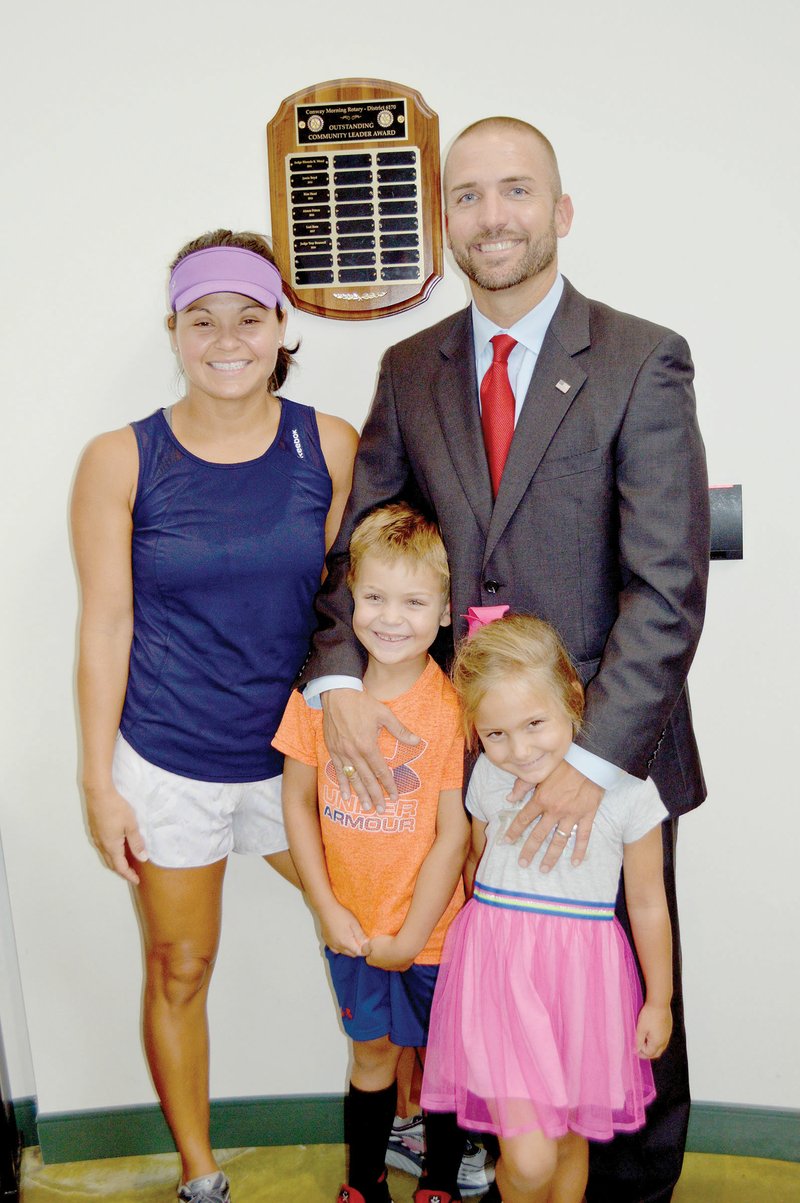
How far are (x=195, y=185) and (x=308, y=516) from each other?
0.76 metres

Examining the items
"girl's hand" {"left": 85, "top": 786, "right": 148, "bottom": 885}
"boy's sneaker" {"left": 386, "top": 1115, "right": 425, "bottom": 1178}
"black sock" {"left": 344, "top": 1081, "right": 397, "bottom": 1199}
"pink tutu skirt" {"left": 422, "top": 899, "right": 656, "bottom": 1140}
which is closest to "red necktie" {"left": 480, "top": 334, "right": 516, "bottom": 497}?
"pink tutu skirt" {"left": 422, "top": 899, "right": 656, "bottom": 1140}

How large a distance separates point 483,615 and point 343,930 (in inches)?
23.4

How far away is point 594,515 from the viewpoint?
1.54 m

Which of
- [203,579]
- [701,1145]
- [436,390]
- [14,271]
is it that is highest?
[14,271]

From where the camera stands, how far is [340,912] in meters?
1.70

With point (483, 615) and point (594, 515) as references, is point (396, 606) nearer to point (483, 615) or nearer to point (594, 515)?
point (483, 615)

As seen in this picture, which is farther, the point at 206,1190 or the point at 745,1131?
the point at 745,1131

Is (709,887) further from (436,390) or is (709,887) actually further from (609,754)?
(436,390)

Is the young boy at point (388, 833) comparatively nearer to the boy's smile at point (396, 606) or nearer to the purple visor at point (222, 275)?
the boy's smile at point (396, 606)

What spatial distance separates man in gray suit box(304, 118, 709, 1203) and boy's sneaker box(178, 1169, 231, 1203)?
2.24ft

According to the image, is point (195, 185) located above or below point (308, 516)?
above

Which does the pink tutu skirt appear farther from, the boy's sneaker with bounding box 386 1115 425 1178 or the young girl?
the boy's sneaker with bounding box 386 1115 425 1178

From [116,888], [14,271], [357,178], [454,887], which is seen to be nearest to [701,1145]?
[454,887]

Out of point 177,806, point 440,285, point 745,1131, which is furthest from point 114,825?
point 745,1131
